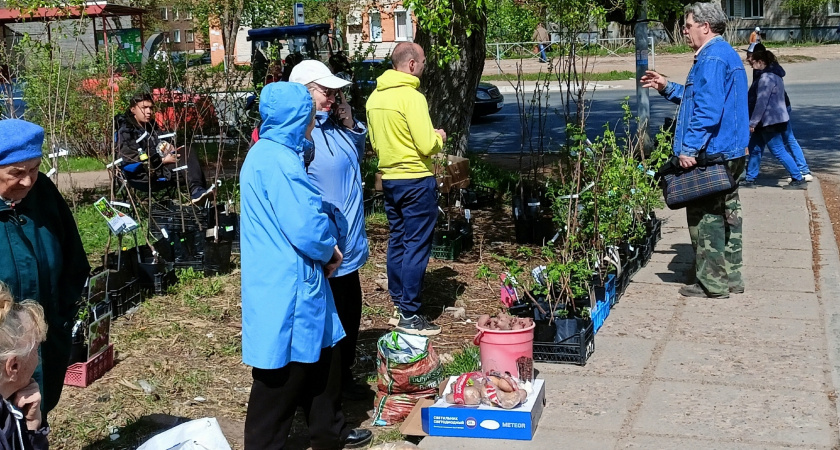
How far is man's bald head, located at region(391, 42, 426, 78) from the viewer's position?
5883 millimetres

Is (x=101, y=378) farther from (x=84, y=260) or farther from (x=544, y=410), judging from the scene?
(x=544, y=410)

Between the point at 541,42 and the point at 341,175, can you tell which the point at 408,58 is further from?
the point at 541,42

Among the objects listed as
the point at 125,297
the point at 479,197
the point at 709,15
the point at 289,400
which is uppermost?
the point at 709,15

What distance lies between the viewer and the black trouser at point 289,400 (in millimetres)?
4082

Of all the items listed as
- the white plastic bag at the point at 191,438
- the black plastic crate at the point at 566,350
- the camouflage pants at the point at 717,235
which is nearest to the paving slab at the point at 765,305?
the camouflage pants at the point at 717,235

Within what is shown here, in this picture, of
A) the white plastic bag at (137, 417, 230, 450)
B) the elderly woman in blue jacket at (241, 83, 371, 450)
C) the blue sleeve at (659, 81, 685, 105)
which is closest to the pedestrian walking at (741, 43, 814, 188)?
the blue sleeve at (659, 81, 685, 105)

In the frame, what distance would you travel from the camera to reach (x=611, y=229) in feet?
22.3

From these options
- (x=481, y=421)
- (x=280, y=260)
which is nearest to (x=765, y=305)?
(x=481, y=421)

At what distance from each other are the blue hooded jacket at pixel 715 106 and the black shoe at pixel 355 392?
8.93 ft

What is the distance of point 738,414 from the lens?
465cm

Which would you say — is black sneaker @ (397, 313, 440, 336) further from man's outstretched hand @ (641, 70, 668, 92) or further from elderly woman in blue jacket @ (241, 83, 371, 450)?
man's outstretched hand @ (641, 70, 668, 92)

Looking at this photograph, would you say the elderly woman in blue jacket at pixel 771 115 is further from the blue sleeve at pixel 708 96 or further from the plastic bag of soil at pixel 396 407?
the plastic bag of soil at pixel 396 407

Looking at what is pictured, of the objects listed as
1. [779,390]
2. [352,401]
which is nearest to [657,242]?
[779,390]

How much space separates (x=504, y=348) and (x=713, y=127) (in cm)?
240
